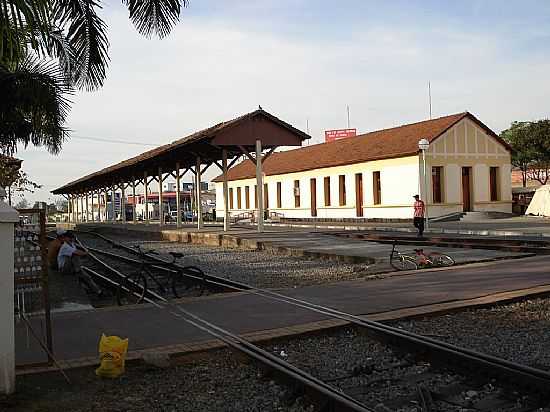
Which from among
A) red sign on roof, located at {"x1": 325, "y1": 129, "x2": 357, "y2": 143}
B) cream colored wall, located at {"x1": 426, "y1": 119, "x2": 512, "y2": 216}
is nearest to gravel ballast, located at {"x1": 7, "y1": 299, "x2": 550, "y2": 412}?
cream colored wall, located at {"x1": 426, "y1": 119, "x2": 512, "y2": 216}

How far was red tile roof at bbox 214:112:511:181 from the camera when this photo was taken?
39031mm

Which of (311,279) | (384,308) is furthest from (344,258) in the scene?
(384,308)

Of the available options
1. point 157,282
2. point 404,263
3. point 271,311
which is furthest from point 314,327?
point 404,263

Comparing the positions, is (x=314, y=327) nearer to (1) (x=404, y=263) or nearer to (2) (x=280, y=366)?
(2) (x=280, y=366)

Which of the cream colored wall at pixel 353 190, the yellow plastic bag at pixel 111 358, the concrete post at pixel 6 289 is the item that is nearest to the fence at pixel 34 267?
the yellow plastic bag at pixel 111 358

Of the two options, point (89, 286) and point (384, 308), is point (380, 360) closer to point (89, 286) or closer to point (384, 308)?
point (384, 308)

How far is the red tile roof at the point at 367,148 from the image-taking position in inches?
1537

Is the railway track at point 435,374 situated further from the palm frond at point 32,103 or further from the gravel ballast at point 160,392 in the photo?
the palm frond at point 32,103

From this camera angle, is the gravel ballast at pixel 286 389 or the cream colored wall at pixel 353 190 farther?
the cream colored wall at pixel 353 190

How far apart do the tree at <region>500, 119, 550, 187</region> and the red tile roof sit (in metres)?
9.92

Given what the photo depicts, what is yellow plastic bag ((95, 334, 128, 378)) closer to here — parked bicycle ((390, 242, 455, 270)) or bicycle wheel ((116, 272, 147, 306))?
bicycle wheel ((116, 272, 147, 306))

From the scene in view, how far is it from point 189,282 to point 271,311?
469 centimetres

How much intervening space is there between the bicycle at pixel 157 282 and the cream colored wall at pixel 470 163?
2658 cm

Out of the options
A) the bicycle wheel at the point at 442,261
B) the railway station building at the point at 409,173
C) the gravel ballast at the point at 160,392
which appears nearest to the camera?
the gravel ballast at the point at 160,392
